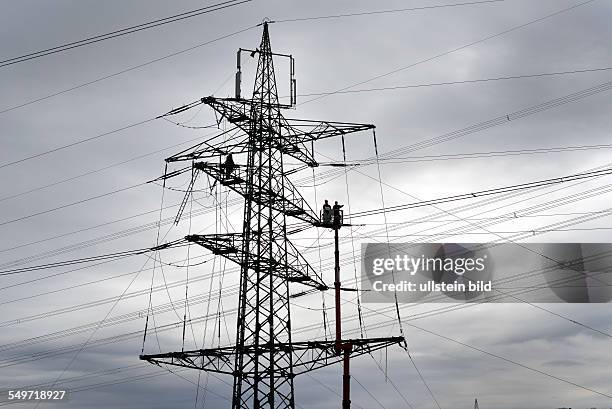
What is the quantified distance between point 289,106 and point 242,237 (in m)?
8.63

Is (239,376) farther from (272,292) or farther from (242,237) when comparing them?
(242,237)

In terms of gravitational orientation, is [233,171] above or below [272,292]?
above

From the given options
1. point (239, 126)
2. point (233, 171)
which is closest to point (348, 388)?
point (233, 171)

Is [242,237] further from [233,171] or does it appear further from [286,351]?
[286,351]

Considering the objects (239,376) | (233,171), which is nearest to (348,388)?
(239,376)

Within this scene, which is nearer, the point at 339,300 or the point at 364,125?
the point at 339,300

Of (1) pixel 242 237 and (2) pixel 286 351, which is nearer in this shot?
(2) pixel 286 351

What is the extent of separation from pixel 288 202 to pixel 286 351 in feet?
25.8

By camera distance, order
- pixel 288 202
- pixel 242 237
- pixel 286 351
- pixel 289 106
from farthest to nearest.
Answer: pixel 289 106 → pixel 288 202 → pixel 242 237 → pixel 286 351

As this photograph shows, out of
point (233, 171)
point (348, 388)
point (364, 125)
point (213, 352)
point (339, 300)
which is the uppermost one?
point (364, 125)

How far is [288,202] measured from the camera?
33188 mm

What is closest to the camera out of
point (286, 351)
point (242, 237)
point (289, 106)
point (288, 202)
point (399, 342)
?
point (399, 342)

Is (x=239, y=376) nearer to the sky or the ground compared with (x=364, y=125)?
nearer to the ground

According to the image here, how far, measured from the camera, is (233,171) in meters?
31.9
